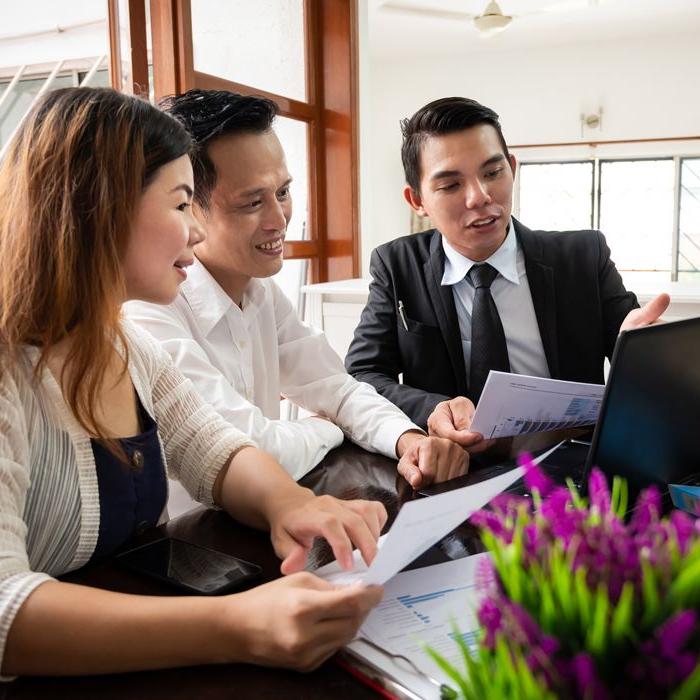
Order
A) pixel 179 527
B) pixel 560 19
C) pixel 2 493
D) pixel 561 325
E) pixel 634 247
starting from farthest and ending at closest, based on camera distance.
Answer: pixel 634 247, pixel 560 19, pixel 561 325, pixel 179 527, pixel 2 493

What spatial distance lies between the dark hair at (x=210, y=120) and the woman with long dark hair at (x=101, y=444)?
1.53 feet

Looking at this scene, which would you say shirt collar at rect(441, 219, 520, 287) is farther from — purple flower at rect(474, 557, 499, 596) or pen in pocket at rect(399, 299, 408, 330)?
purple flower at rect(474, 557, 499, 596)

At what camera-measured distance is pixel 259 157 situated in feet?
4.95

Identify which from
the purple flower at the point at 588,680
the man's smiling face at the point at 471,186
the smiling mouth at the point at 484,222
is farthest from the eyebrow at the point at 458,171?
the purple flower at the point at 588,680

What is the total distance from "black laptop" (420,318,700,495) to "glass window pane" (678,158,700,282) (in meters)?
6.79

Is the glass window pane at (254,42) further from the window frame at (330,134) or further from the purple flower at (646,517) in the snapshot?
the purple flower at (646,517)

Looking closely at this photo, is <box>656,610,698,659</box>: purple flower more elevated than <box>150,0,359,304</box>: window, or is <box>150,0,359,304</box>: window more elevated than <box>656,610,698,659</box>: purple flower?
<box>150,0,359,304</box>: window

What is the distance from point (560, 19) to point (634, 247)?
8.03 ft

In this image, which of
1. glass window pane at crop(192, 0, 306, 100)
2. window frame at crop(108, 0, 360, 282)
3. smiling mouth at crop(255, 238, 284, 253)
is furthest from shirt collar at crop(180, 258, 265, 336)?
window frame at crop(108, 0, 360, 282)

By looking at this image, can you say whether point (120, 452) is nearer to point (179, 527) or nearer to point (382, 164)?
point (179, 527)

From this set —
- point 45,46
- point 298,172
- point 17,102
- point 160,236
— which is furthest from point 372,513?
point 298,172

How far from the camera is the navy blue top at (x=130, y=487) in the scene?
90cm

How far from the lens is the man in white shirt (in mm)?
1332

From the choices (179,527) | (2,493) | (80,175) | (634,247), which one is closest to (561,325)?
(179,527)
